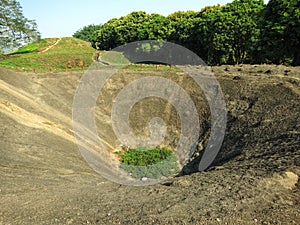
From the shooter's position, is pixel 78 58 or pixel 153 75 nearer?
pixel 153 75

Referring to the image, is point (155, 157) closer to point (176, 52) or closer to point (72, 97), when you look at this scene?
point (72, 97)

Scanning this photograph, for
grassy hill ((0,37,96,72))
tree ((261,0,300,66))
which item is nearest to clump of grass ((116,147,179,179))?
grassy hill ((0,37,96,72))

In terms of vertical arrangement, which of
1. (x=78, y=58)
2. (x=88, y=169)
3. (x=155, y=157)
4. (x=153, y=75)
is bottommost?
(x=155, y=157)

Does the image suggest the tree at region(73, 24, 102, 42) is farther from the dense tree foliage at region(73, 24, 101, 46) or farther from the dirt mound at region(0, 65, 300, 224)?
the dirt mound at region(0, 65, 300, 224)

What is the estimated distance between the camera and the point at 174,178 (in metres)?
→ 13.1

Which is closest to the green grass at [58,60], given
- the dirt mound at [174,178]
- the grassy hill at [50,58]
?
the grassy hill at [50,58]

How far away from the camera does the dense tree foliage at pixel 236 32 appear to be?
31.9m

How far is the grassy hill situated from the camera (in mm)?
37250

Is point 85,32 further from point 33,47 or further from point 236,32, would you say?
point 236,32

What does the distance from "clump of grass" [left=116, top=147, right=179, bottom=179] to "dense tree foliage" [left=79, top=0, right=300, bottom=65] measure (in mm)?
22566

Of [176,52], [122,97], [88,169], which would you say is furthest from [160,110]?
[176,52]

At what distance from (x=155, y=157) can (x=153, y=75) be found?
12575 mm

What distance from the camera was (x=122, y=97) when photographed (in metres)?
29.6

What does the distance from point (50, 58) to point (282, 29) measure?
34.7m
